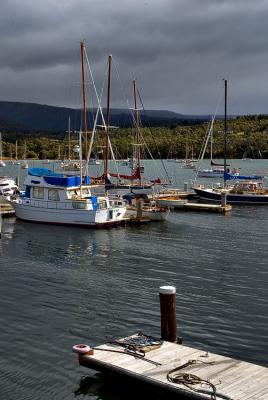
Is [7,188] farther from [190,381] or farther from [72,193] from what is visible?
[190,381]

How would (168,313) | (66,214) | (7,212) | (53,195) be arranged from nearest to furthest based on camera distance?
(168,313)
(66,214)
(53,195)
(7,212)

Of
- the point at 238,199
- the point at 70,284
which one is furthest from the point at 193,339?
the point at 238,199

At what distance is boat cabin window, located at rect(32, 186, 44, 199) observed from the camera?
4753 cm

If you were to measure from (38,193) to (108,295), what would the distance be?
2391 centimetres

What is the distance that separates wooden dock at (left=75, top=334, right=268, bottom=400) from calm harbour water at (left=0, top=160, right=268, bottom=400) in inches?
39.2

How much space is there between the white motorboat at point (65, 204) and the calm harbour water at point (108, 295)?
1.58 m

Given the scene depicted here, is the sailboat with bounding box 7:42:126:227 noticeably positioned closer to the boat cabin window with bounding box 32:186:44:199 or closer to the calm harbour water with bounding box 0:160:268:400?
the boat cabin window with bounding box 32:186:44:199

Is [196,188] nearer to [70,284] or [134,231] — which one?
[134,231]

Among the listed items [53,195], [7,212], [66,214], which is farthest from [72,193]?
[7,212]

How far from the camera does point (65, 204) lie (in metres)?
46.5

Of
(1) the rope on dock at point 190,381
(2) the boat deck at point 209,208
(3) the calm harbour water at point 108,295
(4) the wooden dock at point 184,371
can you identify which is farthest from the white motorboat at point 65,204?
(1) the rope on dock at point 190,381

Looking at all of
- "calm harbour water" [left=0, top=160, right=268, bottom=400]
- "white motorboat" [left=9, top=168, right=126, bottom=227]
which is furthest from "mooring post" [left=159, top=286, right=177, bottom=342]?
"white motorboat" [left=9, top=168, right=126, bottom=227]

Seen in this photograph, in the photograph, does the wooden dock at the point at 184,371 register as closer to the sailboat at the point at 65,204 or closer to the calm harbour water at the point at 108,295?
the calm harbour water at the point at 108,295

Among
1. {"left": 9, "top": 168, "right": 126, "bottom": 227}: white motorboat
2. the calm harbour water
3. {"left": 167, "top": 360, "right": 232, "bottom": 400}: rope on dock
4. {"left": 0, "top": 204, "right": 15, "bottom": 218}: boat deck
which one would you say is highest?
{"left": 9, "top": 168, "right": 126, "bottom": 227}: white motorboat
